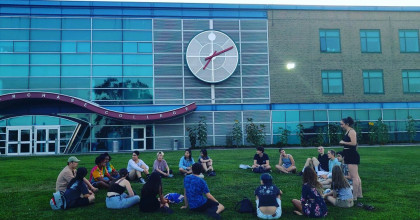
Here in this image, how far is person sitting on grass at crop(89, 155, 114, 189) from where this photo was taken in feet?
33.9

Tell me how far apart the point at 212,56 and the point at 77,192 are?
24820mm

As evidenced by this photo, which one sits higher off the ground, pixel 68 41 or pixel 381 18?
pixel 381 18

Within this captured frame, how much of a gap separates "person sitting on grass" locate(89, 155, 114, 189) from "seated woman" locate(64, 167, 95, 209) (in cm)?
209

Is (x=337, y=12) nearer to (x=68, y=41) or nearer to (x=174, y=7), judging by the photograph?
(x=174, y=7)

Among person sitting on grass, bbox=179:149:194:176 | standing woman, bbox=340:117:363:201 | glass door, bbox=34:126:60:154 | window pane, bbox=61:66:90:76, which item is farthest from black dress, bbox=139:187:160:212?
window pane, bbox=61:66:90:76

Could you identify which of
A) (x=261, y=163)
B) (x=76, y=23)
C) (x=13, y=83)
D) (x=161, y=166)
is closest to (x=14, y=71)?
(x=13, y=83)

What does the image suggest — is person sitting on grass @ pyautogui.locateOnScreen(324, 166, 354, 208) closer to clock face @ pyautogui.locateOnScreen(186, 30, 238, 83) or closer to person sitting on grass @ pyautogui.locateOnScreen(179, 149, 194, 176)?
person sitting on grass @ pyautogui.locateOnScreen(179, 149, 194, 176)

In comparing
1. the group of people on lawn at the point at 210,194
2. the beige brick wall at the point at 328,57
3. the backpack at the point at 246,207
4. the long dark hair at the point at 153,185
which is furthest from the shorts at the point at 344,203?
the beige brick wall at the point at 328,57

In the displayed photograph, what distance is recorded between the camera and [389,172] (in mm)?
12789

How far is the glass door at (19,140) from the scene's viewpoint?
90.8 feet

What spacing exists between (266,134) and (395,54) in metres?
16.8

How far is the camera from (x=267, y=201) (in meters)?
6.81

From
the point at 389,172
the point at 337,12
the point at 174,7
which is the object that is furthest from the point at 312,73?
the point at 389,172

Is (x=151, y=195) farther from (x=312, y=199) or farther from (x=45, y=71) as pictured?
(x=45, y=71)
